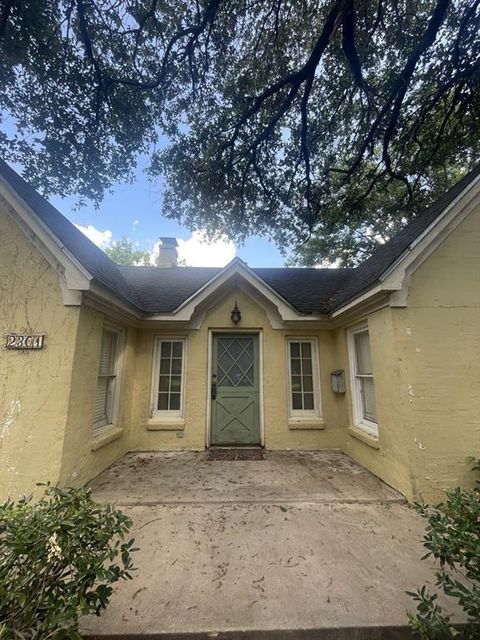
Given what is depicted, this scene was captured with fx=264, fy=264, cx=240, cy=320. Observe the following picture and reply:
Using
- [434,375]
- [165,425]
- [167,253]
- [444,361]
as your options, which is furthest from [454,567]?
[167,253]

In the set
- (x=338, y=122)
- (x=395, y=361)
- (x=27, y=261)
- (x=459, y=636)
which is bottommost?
(x=459, y=636)

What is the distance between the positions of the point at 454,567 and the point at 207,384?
4693 mm

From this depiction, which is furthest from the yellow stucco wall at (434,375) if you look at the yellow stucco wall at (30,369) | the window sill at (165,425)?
the yellow stucco wall at (30,369)

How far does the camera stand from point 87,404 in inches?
161

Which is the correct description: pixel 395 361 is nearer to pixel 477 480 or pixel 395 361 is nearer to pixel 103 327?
pixel 477 480

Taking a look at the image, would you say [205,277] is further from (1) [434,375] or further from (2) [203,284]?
(1) [434,375]

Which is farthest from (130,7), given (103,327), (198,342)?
(198,342)

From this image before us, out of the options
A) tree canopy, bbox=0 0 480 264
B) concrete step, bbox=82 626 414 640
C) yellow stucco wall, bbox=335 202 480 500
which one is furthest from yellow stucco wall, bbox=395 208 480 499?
tree canopy, bbox=0 0 480 264

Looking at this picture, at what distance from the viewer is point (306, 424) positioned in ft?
18.8

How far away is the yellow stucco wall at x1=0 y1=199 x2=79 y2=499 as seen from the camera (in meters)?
3.50

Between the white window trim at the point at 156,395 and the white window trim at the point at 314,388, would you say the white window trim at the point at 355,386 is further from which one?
the white window trim at the point at 156,395

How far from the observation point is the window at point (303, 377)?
5961mm

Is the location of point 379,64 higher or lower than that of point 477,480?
higher

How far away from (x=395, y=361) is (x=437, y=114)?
6873 mm
